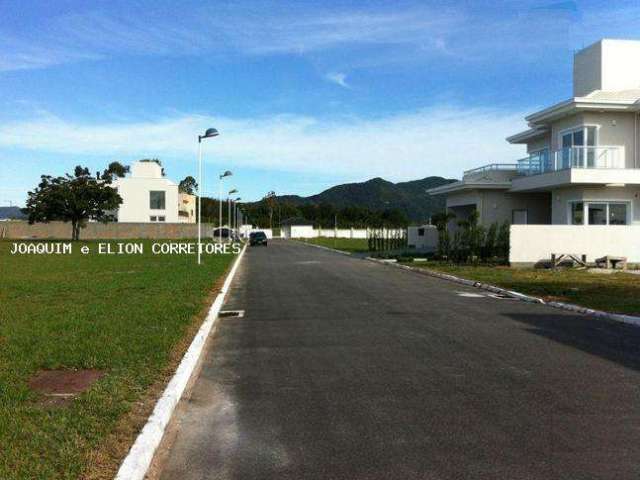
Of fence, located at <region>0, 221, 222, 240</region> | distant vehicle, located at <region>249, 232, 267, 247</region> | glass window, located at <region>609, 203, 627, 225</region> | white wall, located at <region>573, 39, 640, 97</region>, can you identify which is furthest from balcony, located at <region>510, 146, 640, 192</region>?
fence, located at <region>0, 221, 222, 240</region>

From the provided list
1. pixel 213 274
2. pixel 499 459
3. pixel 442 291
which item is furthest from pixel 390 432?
pixel 213 274

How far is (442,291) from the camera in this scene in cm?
1814

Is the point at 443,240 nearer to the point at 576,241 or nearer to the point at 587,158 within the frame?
the point at 576,241

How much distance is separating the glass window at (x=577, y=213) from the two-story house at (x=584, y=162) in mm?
45

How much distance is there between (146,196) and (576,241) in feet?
222

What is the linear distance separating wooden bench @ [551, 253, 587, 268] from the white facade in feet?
220

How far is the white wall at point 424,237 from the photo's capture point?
142 ft

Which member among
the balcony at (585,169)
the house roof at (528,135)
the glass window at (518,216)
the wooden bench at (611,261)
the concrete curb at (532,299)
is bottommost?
the concrete curb at (532,299)

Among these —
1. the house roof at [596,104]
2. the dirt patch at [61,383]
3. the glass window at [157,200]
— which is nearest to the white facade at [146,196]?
the glass window at [157,200]

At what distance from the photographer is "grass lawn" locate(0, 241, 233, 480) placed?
15.5ft

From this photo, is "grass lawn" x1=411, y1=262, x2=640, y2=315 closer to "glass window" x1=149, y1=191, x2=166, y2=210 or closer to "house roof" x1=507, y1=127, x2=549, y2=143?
"house roof" x1=507, y1=127, x2=549, y2=143

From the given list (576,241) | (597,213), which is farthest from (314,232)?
(576,241)

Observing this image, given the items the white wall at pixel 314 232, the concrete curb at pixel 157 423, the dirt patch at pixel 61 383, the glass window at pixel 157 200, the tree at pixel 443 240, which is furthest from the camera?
the white wall at pixel 314 232

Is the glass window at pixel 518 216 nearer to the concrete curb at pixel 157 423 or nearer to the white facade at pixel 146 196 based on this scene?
the concrete curb at pixel 157 423
